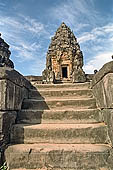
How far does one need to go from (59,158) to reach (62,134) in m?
0.40

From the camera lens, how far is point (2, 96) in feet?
7.35

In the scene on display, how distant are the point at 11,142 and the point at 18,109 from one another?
2.44 feet

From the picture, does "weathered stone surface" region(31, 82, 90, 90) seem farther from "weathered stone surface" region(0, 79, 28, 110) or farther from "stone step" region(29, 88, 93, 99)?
"weathered stone surface" region(0, 79, 28, 110)

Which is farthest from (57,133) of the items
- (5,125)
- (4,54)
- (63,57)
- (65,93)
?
(63,57)

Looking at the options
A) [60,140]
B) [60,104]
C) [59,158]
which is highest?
[60,104]

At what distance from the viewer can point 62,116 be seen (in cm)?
266

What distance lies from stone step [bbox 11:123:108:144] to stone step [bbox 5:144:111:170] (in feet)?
0.73

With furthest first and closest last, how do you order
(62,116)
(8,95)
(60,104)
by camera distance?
(60,104) < (62,116) < (8,95)

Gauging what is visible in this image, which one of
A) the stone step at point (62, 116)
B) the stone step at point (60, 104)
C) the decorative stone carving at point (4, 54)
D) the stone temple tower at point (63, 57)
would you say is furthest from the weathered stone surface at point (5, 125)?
the stone temple tower at point (63, 57)

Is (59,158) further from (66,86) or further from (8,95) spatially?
(66,86)

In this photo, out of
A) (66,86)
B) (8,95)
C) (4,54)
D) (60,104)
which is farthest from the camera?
(4,54)

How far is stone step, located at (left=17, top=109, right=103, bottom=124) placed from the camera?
2.58 m

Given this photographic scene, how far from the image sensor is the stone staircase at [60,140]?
1.83m

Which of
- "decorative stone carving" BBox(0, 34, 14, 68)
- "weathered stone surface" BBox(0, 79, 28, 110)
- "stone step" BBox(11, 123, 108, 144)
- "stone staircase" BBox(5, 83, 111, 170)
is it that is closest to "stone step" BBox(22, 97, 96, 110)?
"stone staircase" BBox(5, 83, 111, 170)
